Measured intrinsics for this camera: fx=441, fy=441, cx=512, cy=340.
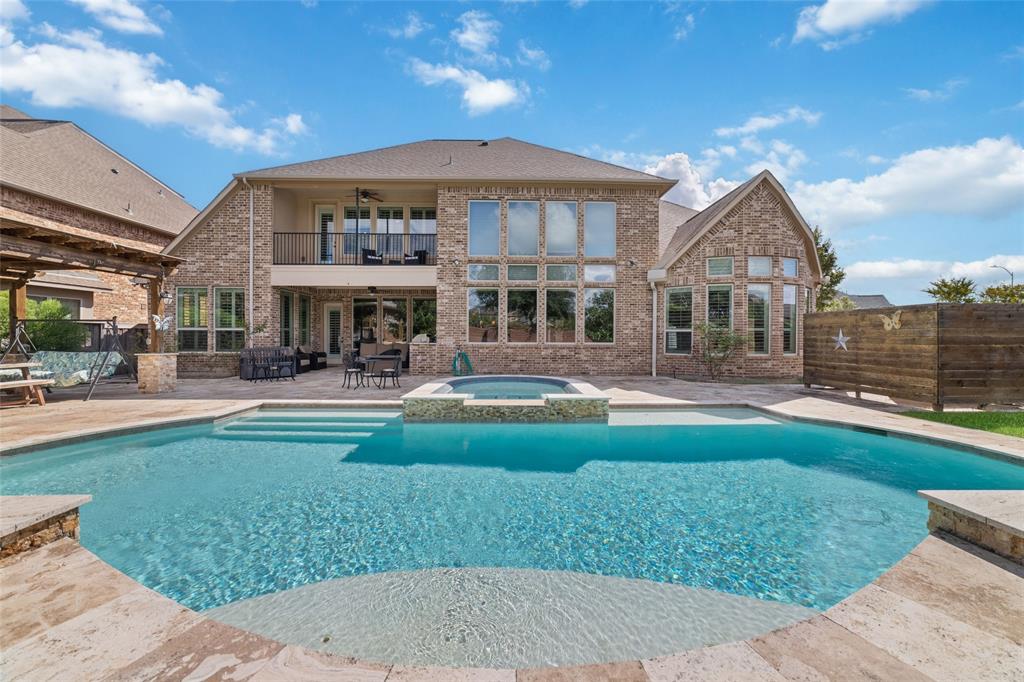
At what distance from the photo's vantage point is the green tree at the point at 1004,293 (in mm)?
18344

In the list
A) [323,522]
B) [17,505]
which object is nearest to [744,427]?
[323,522]

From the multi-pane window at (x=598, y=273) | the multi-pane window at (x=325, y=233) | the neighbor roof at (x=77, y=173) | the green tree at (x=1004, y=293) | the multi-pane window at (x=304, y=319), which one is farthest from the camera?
the green tree at (x=1004, y=293)

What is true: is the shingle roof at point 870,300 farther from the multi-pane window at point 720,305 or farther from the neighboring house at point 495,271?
the neighboring house at point 495,271

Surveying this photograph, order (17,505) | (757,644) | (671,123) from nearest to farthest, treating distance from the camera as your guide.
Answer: (757,644) → (17,505) → (671,123)

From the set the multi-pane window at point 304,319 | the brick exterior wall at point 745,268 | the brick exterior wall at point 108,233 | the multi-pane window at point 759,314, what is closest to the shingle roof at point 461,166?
the brick exterior wall at point 745,268

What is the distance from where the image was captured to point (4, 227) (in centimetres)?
769

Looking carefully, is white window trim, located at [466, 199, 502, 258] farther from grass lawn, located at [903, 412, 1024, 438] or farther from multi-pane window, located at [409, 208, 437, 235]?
grass lawn, located at [903, 412, 1024, 438]

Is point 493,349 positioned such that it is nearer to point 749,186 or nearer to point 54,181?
point 749,186

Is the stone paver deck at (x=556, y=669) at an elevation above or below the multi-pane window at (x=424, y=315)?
below

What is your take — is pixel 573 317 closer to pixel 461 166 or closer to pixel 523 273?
pixel 523 273

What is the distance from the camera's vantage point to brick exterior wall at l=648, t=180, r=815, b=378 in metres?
13.2

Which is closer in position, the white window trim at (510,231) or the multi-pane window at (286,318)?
the white window trim at (510,231)

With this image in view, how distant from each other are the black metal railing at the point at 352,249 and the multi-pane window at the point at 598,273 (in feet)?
16.6

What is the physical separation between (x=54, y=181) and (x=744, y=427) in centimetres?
2223
